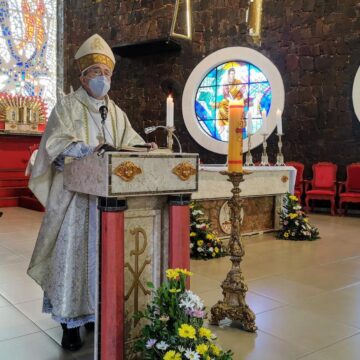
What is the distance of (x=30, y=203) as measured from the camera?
827cm

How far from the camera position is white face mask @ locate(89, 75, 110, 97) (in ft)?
7.70

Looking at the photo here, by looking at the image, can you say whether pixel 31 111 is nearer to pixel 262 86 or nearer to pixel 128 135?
pixel 262 86

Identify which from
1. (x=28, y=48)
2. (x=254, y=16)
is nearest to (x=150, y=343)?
(x=254, y=16)

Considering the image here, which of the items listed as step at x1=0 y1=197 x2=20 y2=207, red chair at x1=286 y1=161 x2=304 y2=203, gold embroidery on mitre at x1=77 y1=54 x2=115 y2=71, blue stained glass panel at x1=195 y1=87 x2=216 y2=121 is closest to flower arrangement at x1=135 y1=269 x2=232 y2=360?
gold embroidery on mitre at x1=77 y1=54 x2=115 y2=71

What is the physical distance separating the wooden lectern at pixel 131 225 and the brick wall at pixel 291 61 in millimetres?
6888

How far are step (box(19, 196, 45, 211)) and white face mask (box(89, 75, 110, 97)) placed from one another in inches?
232

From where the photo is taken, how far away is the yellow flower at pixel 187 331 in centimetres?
177

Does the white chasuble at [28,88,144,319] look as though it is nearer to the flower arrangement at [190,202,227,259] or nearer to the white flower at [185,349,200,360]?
the white flower at [185,349,200,360]

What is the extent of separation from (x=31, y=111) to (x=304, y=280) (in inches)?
316

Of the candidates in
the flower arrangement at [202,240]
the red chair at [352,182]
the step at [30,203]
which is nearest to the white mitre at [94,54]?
the flower arrangement at [202,240]

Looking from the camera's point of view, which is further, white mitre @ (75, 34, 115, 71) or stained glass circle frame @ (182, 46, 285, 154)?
stained glass circle frame @ (182, 46, 285, 154)

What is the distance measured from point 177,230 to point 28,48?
10583 mm

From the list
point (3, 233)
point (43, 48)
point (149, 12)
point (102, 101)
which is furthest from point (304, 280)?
point (43, 48)

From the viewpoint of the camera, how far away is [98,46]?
2336 millimetres
